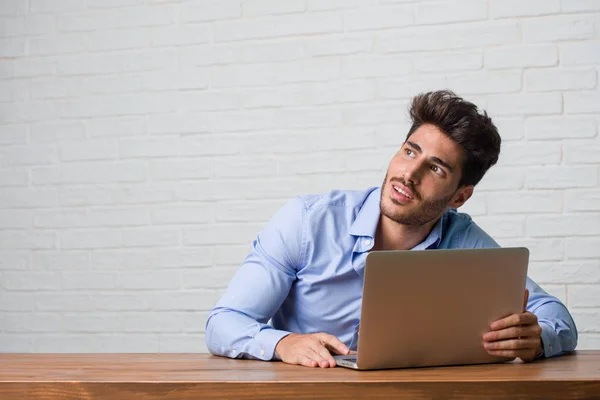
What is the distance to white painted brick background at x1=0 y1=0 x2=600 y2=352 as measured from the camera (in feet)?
10.0

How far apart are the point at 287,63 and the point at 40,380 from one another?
2.07 meters

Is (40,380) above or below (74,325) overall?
above

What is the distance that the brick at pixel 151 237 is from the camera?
3381 mm

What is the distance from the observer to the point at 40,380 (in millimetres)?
1454

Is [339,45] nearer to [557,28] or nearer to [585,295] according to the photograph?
[557,28]

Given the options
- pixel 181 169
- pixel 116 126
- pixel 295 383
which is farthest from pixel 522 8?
pixel 295 383

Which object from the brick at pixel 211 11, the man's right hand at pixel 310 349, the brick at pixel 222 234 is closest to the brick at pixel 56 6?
the brick at pixel 211 11

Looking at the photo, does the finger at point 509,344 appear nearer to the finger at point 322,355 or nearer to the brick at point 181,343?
the finger at point 322,355

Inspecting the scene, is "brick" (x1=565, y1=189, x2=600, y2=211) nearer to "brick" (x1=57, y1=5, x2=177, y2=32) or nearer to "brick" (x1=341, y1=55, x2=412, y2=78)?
"brick" (x1=341, y1=55, x2=412, y2=78)

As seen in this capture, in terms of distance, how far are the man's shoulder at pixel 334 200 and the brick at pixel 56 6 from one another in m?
1.77

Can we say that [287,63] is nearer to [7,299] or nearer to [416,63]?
[416,63]

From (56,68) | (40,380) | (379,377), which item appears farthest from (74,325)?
(379,377)

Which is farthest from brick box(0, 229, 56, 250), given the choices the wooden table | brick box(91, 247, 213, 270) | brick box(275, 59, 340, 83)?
the wooden table

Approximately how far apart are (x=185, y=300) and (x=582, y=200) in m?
1.59
